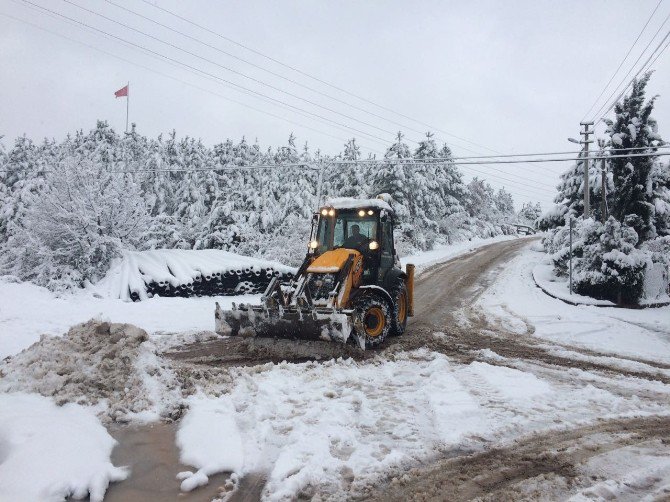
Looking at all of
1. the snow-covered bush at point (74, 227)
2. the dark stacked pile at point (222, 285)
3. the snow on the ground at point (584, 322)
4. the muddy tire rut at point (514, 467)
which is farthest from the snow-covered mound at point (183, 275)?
the muddy tire rut at point (514, 467)

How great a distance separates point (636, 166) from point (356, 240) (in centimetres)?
1349

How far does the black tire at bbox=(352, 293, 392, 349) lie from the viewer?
319 inches

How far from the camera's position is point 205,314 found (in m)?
11.7

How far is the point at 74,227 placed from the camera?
14.7 metres

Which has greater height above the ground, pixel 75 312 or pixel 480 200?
pixel 480 200

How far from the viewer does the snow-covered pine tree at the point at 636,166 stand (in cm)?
1677

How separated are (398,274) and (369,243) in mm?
1260

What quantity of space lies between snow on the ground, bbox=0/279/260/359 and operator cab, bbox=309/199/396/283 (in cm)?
325

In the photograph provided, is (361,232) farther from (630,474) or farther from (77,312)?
(77,312)

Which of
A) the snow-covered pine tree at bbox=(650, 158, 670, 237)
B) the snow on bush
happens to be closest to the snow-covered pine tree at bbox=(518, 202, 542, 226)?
the snow on bush

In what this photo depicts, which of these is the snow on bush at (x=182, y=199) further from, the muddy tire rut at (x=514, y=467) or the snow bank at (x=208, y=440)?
the muddy tire rut at (x=514, y=467)

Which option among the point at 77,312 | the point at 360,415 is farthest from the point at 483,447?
the point at 77,312

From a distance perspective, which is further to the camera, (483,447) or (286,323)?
(286,323)

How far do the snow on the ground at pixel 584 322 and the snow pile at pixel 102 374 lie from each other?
8307 mm
